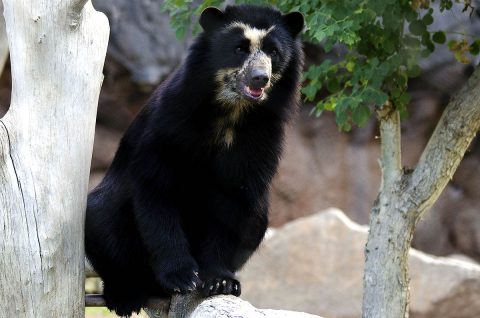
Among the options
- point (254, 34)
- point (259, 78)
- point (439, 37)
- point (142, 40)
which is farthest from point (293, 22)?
point (142, 40)

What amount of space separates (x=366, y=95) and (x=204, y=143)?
999 mm

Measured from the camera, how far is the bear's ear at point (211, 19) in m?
4.32

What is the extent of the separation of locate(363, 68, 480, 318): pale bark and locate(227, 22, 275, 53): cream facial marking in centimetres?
109

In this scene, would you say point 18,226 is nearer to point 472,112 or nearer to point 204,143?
point 204,143

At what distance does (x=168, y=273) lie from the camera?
3.97m

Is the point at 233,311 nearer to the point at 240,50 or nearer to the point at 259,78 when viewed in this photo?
the point at 259,78

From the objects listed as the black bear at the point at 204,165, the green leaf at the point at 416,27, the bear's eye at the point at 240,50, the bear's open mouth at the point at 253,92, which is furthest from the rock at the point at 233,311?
the green leaf at the point at 416,27

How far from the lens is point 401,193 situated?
193 inches

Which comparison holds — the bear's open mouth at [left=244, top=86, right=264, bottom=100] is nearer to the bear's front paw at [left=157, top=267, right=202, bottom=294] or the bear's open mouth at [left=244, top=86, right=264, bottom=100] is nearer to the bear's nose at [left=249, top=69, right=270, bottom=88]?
the bear's nose at [left=249, top=69, right=270, bottom=88]

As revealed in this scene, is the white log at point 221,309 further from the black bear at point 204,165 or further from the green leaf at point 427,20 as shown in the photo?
the green leaf at point 427,20

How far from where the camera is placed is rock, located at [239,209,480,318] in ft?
26.5

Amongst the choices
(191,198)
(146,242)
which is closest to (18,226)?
(146,242)

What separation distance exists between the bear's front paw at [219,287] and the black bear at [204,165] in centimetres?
4

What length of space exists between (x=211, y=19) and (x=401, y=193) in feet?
5.17
